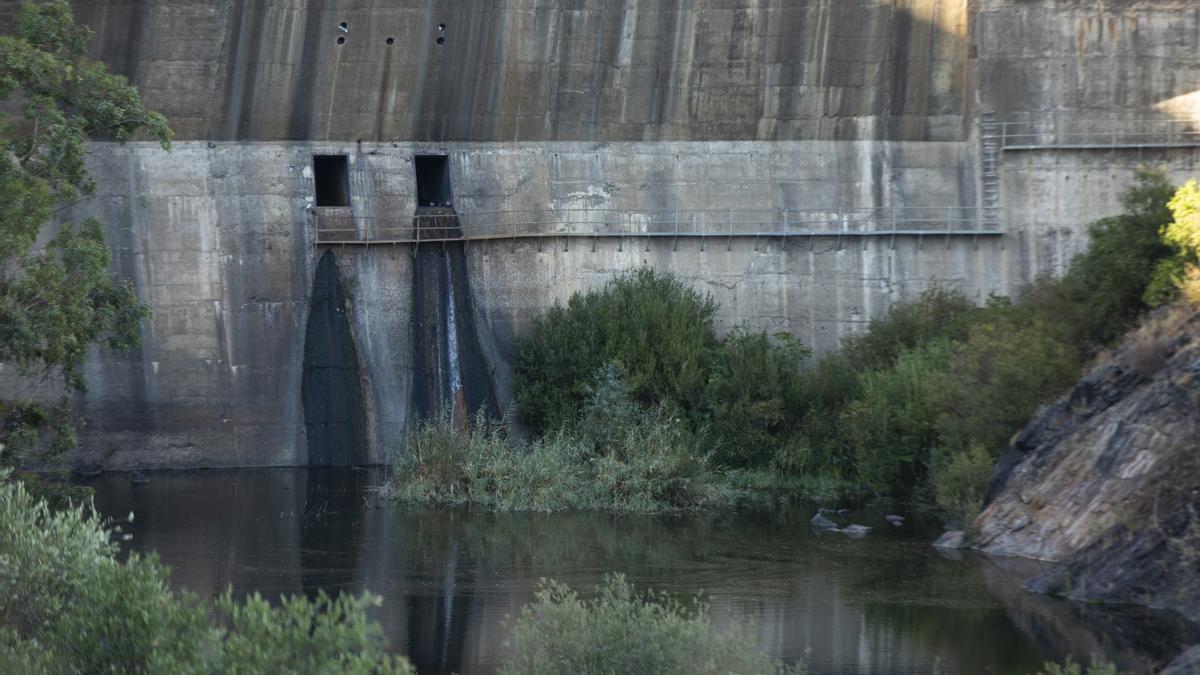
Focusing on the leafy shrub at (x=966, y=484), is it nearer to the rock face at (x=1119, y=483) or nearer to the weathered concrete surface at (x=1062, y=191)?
the rock face at (x=1119, y=483)

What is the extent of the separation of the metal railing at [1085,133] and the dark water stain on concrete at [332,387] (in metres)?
17.7

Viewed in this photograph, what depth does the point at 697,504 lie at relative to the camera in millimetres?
31891

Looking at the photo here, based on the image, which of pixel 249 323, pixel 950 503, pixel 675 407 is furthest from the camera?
pixel 249 323

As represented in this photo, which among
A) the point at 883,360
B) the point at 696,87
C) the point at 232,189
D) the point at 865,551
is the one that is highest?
the point at 696,87

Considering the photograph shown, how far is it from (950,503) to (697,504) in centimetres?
577

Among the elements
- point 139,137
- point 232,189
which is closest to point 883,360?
point 232,189

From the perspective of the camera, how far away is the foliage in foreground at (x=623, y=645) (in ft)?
42.8

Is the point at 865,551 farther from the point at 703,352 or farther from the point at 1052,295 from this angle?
the point at 703,352

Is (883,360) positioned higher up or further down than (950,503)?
higher up

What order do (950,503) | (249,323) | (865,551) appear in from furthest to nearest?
(249,323)
(950,503)
(865,551)

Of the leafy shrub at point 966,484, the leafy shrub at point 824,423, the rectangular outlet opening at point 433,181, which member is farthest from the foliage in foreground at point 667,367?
the leafy shrub at point 966,484

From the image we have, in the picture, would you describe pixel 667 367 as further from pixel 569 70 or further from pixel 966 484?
pixel 966 484

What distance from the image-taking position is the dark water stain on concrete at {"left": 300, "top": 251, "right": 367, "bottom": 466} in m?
37.3

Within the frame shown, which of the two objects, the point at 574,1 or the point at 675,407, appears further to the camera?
the point at 574,1
